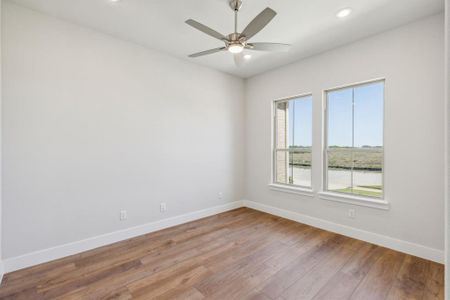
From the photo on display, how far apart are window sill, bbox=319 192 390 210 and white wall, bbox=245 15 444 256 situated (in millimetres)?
68

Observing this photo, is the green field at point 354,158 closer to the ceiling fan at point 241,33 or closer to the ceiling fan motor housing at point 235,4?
the ceiling fan at point 241,33

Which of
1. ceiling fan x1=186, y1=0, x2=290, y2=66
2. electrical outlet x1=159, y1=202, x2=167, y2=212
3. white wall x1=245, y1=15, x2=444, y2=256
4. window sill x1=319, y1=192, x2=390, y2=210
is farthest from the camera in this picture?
electrical outlet x1=159, y1=202, x2=167, y2=212

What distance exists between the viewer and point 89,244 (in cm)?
264

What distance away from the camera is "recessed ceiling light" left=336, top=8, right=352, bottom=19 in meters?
2.26

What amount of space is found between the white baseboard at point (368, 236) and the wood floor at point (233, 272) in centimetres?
10

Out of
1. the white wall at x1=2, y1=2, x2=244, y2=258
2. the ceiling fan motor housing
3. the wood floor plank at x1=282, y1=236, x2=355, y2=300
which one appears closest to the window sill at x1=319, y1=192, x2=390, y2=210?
the wood floor plank at x1=282, y1=236, x2=355, y2=300

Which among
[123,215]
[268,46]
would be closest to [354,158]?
[268,46]

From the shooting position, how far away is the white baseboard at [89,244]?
221 cm

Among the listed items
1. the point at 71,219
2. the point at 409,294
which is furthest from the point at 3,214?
the point at 409,294

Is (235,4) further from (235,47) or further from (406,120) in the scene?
(406,120)

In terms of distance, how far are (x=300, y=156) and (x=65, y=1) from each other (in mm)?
3901

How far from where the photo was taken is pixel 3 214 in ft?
7.00

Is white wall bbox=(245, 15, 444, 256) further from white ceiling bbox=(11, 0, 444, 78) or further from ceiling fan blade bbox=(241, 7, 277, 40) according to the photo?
ceiling fan blade bbox=(241, 7, 277, 40)

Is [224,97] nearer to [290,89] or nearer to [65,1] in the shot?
[290,89]
